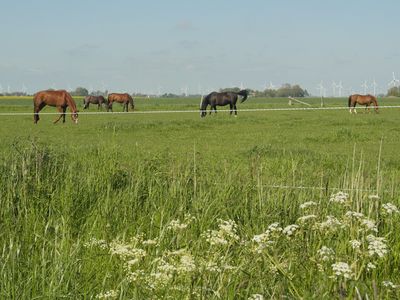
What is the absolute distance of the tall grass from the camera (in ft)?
9.95

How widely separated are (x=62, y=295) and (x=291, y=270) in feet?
4.11

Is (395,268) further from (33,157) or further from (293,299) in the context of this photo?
(33,157)

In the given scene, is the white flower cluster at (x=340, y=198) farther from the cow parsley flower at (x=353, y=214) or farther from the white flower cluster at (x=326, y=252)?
the white flower cluster at (x=326, y=252)

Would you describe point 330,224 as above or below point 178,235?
above

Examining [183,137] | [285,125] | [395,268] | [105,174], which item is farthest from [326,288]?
[285,125]

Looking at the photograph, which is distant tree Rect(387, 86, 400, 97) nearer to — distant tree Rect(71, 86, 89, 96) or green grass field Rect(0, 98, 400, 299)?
distant tree Rect(71, 86, 89, 96)

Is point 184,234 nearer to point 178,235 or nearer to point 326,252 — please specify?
point 178,235

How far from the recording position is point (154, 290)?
2.99m

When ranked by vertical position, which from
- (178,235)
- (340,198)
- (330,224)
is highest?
(340,198)

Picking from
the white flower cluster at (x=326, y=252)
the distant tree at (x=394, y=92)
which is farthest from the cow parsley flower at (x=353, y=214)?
the distant tree at (x=394, y=92)

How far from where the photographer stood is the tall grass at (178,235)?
303 cm

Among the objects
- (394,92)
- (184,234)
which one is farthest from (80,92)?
(184,234)

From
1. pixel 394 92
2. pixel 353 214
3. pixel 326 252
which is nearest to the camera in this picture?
pixel 326 252

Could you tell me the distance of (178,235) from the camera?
3865 millimetres
